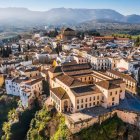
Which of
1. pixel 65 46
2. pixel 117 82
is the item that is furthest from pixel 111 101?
pixel 65 46

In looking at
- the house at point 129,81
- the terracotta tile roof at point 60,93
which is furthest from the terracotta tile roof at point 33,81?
the house at point 129,81

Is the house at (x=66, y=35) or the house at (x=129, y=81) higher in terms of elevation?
the house at (x=66, y=35)

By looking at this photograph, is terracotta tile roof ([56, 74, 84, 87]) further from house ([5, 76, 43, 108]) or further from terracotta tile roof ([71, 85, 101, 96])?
house ([5, 76, 43, 108])

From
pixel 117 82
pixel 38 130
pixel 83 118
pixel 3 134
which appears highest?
pixel 117 82

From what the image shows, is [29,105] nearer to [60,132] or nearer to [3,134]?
[3,134]

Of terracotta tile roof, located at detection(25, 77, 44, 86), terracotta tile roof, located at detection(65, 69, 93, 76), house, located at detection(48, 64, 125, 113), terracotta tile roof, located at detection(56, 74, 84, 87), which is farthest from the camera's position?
terracotta tile roof, located at detection(25, 77, 44, 86)

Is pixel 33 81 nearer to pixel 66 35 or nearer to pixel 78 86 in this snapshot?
pixel 78 86

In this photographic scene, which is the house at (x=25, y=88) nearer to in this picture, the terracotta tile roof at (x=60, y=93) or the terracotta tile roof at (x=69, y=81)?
the terracotta tile roof at (x=69, y=81)

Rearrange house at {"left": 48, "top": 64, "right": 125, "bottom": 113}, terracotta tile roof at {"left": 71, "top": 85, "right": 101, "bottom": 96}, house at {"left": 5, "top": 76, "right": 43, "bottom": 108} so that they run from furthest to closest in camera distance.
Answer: house at {"left": 5, "top": 76, "right": 43, "bottom": 108} < house at {"left": 48, "top": 64, "right": 125, "bottom": 113} < terracotta tile roof at {"left": 71, "top": 85, "right": 101, "bottom": 96}

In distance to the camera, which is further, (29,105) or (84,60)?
(84,60)

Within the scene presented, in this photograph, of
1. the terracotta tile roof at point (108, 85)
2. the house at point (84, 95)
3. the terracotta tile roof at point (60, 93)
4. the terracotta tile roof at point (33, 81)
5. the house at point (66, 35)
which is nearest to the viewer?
the house at point (84, 95)

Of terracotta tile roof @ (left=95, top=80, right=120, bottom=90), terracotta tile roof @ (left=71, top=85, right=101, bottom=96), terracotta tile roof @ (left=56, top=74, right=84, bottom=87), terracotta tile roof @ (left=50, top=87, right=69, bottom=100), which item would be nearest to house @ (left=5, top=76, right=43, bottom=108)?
terracotta tile roof @ (left=56, top=74, right=84, bottom=87)
